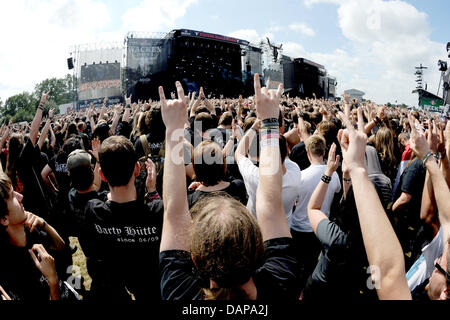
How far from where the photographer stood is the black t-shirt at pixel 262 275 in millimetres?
1217

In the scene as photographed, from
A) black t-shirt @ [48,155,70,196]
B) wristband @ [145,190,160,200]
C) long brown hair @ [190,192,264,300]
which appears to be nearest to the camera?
long brown hair @ [190,192,264,300]

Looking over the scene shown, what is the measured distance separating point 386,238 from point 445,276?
0.57 meters

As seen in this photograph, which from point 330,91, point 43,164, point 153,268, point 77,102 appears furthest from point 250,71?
point 153,268

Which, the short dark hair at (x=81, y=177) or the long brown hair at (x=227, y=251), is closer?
the long brown hair at (x=227, y=251)

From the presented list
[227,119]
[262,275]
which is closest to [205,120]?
[227,119]

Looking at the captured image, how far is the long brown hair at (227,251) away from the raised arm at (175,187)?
0.86 ft

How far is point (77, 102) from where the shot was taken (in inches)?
1694

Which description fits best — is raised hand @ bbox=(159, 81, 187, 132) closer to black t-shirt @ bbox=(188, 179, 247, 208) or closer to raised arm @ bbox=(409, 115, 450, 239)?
black t-shirt @ bbox=(188, 179, 247, 208)

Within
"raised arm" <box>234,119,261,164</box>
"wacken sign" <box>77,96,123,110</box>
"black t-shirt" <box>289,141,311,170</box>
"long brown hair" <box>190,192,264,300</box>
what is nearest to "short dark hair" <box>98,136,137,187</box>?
"raised arm" <box>234,119,261,164</box>

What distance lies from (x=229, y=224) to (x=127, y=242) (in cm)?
128

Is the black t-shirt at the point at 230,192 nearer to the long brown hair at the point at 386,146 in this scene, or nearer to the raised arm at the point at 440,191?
the raised arm at the point at 440,191

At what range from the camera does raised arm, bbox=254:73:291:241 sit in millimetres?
1467

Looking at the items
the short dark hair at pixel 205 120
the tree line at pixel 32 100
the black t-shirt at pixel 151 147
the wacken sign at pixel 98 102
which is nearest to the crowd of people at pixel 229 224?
the black t-shirt at pixel 151 147

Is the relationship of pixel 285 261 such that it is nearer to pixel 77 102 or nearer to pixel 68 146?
pixel 68 146
